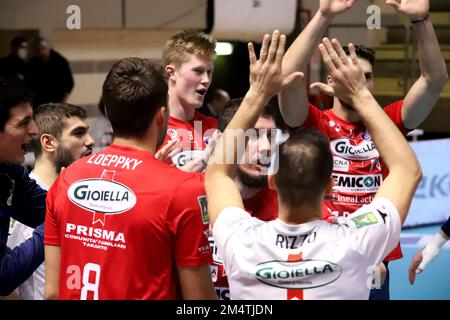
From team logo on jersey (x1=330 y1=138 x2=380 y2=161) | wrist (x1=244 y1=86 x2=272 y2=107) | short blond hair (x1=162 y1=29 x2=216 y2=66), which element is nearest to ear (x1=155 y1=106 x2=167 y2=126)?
wrist (x1=244 y1=86 x2=272 y2=107)

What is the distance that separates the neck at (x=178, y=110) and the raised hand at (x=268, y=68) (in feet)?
7.13

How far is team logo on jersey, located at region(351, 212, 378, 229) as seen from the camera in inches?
108

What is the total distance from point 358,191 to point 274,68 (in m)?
1.95

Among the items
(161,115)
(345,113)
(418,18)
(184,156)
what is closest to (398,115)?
(345,113)

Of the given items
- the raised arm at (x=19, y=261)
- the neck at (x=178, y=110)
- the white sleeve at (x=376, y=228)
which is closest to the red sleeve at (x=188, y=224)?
the white sleeve at (x=376, y=228)

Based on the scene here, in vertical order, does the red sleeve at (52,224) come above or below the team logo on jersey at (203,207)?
Answer: below

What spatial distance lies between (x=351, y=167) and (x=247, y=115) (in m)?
1.90

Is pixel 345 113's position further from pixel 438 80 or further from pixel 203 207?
pixel 203 207

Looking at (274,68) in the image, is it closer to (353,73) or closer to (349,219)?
(353,73)

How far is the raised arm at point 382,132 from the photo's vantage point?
2.82 meters

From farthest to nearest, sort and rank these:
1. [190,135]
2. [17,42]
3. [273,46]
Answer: [17,42]
[190,135]
[273,46]

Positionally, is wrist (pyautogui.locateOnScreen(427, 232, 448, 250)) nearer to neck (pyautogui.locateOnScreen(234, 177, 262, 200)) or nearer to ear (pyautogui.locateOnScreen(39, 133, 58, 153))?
neck (pyautogui.locateOnScreen(234, 177, 262, 200))

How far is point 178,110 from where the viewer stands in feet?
16.5

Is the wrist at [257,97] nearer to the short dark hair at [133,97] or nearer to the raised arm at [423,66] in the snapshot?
the short dark hair at [133,97]
